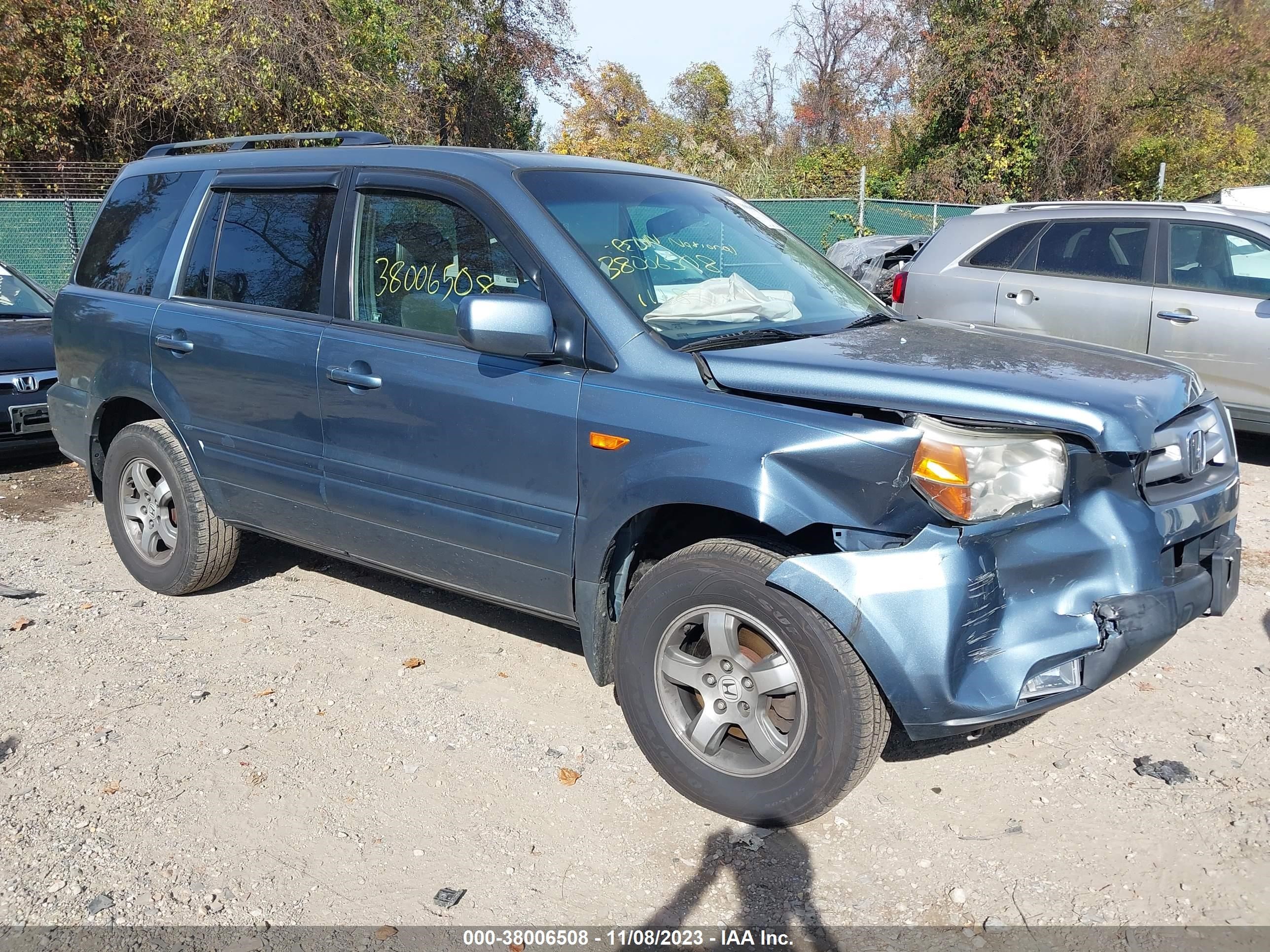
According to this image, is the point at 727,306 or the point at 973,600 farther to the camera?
the point at 727,306

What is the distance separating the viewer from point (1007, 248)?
7.97 meters

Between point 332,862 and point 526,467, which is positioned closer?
point 332,862

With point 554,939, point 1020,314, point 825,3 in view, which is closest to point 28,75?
point 1020,314

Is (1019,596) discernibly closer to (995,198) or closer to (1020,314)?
(1020,314)

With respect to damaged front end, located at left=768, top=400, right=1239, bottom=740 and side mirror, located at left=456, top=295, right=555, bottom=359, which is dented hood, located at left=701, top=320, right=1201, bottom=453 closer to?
damaged front end, located at left=768, top=400, right=1239, bottom=740

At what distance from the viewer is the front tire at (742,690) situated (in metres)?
2.91

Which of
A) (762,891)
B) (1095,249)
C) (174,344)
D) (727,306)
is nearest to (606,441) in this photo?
(727,306)

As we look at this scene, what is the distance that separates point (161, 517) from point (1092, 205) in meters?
6.60

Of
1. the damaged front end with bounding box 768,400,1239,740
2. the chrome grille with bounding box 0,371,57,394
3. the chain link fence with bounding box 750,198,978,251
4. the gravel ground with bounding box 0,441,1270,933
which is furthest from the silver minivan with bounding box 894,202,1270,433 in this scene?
the chain link fence with bounding box 750,198,978,251

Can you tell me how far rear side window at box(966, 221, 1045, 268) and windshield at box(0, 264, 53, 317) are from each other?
718 cm

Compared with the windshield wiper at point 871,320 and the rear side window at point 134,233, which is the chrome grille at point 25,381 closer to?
the rear side window at point 134,233

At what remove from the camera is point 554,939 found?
2.73 metres

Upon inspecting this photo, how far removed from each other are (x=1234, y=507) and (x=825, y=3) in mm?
39650

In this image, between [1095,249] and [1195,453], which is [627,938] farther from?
[1095,249]
